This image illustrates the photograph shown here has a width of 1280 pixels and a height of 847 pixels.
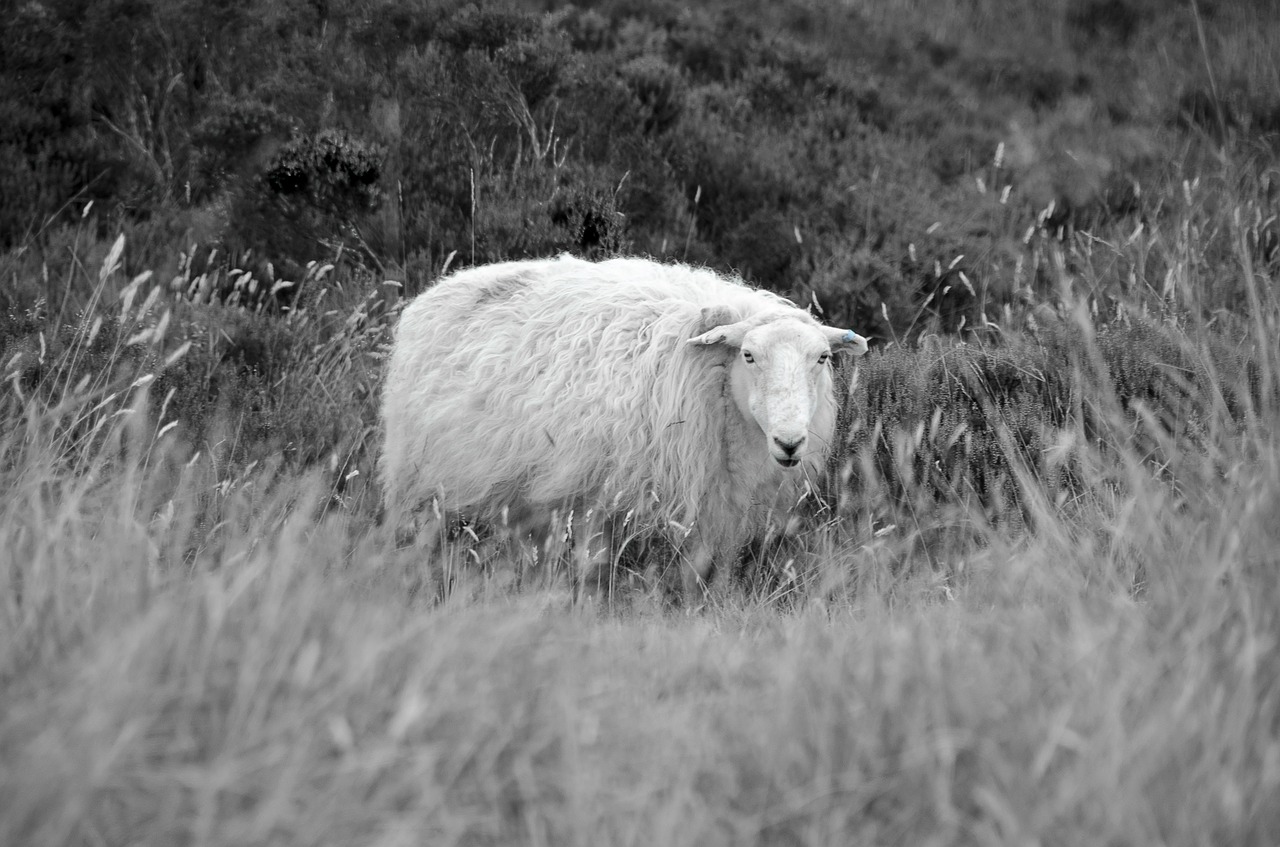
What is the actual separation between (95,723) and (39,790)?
114 mm

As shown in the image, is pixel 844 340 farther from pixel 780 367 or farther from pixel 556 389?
pixel 556 389

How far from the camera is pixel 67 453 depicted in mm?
4105

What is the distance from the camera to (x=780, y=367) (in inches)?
170

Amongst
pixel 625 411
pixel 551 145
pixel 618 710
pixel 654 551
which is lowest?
pixel 654 551

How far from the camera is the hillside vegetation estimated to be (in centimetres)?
193

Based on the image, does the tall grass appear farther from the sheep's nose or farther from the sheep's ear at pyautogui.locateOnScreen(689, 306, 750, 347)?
the sheep's ear at pyautogui.locateOnScreen(689, 306, 750, 347)

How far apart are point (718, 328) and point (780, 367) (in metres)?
0.36

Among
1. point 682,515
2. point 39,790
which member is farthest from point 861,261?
point 39,790

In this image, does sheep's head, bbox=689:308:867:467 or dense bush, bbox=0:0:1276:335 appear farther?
dense bush, bbox=0:0:1276:335

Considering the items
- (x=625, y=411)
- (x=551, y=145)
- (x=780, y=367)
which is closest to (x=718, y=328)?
(x=780, y=367)

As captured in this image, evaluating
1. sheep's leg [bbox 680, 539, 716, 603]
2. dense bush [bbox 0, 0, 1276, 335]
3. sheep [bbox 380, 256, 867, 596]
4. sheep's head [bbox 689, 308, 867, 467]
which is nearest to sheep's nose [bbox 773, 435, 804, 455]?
sheep's head [bbox 689, 308, 867, 467]

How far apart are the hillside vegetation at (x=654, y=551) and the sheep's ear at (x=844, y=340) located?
1.46 feet

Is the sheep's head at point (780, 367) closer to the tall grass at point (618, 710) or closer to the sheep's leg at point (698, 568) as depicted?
the sheep's leg at point (698, 568)

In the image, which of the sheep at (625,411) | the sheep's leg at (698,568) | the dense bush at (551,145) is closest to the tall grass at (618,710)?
the sheep's leg at (698,568)
